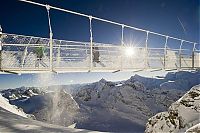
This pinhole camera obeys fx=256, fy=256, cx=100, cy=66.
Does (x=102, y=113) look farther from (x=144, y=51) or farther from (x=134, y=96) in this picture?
(x=144, y=51)

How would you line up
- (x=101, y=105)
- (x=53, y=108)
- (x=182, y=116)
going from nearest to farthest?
(x=182, y=116) < (x=53, y=108) < (x=101, y=105)

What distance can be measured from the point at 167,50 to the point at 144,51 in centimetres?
302

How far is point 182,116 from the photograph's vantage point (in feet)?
24.8

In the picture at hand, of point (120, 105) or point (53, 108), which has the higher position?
point (53, 108)

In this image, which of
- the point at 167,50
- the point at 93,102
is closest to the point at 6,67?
the point at 167,50

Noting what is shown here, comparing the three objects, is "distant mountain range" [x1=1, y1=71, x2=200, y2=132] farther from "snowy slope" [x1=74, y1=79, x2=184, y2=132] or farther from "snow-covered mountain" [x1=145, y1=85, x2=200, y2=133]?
"snow-covered mountain" [x1=145, y1=85, x2=200, y2=133]

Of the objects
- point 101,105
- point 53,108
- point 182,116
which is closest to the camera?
point 182,116

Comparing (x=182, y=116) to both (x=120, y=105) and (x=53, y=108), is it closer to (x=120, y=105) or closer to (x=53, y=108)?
(x=53, y=108)

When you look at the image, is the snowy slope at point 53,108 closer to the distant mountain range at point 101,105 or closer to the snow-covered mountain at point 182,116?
the distant mountain range at point 101,105

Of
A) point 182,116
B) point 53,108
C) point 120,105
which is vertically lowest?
point 120,105

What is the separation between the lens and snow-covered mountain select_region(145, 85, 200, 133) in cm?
724

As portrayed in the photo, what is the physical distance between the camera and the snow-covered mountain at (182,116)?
285 inches

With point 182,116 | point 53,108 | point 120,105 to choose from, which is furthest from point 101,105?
point 182,116

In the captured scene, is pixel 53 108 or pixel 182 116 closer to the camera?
pixel 182 116
